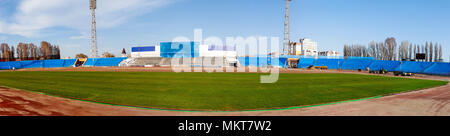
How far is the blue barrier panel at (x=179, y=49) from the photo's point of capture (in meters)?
74.2

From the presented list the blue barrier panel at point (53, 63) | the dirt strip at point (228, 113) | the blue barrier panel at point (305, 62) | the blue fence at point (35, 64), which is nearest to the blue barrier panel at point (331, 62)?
the blue barrier panel at point (305, 62)

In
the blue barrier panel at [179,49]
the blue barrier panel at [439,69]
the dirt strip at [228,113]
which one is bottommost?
the dirt strip at [228,113]

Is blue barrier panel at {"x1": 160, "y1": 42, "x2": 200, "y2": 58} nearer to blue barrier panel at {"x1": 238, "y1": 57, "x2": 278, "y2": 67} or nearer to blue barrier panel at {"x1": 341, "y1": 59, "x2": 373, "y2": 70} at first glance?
blue barrier panel at {"x1": 238, "y1": 57, "x2": 278, "y2": 67}

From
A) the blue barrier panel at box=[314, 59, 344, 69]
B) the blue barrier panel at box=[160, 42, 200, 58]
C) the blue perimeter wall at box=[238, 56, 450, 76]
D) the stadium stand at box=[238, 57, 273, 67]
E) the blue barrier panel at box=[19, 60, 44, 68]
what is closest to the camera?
the blue perimeter wall at box=[238, 56, 450, 76]

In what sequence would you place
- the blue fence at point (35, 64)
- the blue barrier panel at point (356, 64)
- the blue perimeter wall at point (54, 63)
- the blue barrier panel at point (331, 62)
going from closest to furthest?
the blue barrier panel at point (356, 64) → the blue barrier panel at point (331, 62) → the blue fence at point (35, 64) → the blue perimeter wall at point (54, 63)

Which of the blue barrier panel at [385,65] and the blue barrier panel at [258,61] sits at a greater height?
the blue barrier panel at [258,61]

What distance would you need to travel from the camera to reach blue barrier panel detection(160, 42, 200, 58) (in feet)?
244

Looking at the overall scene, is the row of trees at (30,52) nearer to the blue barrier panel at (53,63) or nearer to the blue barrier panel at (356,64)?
the blue barrier panel at (53,63)

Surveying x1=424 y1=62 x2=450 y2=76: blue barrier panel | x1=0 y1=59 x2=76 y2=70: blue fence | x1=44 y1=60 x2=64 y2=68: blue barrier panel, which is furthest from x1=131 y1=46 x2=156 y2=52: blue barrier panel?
x1=424 y1=62 x2=450 y2=76: blue barrier panel

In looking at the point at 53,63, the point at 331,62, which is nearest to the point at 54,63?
the point at 53,63

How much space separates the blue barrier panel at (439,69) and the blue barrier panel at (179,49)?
6184 cm

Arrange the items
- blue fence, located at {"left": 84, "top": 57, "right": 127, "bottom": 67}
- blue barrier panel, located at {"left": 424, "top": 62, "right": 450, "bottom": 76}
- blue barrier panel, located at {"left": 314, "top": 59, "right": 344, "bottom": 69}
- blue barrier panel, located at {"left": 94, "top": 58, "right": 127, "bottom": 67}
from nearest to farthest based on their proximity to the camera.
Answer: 1. blue barrier panel, located at {"left": 424, "top": 62, "right": 450, "bottom": 76}
2. blue barrier panel, located at {"left": 314, "top": 59, "right": 344, "bottom": 69}
3. blue fence, located at {"left": 84, "top": 57, "right": 127, "bottom": 67}
4. blue barrier panel, located at {"left": 94, "top": 58, "right": 127, "bottom": 67}

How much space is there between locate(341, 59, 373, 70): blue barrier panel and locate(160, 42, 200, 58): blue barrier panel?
48.0 m
